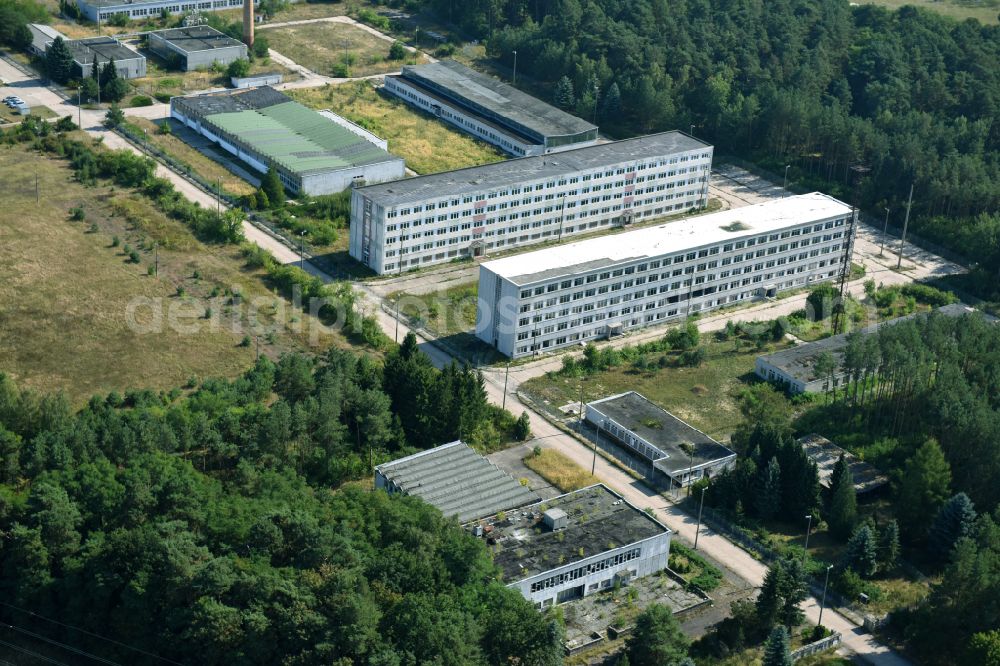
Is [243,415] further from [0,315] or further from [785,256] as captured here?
[785,256]

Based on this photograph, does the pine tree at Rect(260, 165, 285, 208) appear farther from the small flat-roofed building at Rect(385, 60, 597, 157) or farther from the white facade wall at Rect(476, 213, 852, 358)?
the white facade wall at Rect(476, 213, 852, 358)

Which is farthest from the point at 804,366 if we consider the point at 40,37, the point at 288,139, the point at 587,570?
the point at 40,37

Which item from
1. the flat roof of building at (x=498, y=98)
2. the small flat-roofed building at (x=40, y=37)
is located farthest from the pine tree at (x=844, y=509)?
the small flat-roofed building at (x=40, y=37)

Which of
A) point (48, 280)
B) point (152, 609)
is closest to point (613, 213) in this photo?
point (48, 280)

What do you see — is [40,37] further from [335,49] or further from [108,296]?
[108,296]

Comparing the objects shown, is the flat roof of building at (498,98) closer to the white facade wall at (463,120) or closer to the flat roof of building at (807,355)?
the white facade wall at (463,120)

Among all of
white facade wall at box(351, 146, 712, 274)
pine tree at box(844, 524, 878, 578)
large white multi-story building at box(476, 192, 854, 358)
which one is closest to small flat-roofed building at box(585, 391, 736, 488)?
large white multi-story building at box(476, 192, 854, 358)
